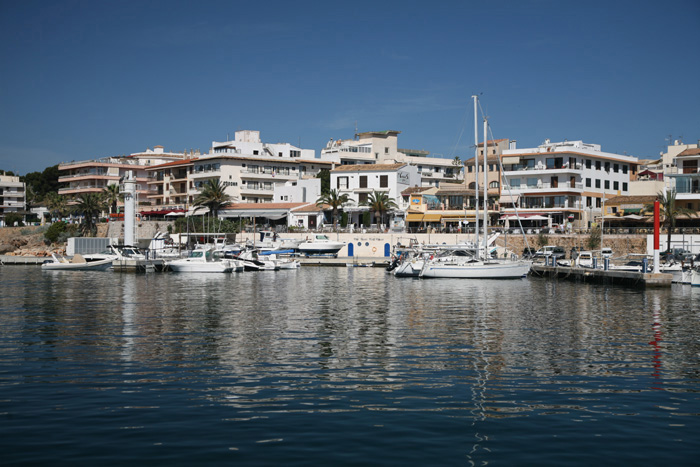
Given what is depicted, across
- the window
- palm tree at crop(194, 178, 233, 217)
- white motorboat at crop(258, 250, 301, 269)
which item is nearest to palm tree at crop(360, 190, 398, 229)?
white motorboat at crop(258, 250, 301, 269)

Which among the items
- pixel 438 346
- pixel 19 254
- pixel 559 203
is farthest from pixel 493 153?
pixel 438 346

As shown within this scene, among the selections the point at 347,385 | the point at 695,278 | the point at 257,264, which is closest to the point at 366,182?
the point at 257,264

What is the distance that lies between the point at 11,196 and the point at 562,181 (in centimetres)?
10862

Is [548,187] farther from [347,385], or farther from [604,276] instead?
[347,385]

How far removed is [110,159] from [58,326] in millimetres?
114193

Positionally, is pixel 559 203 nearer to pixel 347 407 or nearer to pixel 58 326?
→ pixel 58 326

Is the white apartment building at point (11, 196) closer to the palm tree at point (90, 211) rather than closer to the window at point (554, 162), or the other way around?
the palm tree at point (90, 211)

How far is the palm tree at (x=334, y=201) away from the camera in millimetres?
91750

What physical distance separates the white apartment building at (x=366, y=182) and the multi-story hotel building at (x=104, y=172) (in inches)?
1705

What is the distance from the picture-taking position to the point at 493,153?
10250 centimetres

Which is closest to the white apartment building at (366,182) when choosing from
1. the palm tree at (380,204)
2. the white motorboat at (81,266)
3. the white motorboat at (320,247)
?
the palm tree at (380,204)

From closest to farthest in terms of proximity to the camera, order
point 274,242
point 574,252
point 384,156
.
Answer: point 574,252 → point 274,242 → point 384,156

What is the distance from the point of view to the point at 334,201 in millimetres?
91750

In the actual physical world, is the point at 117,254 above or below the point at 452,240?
below
